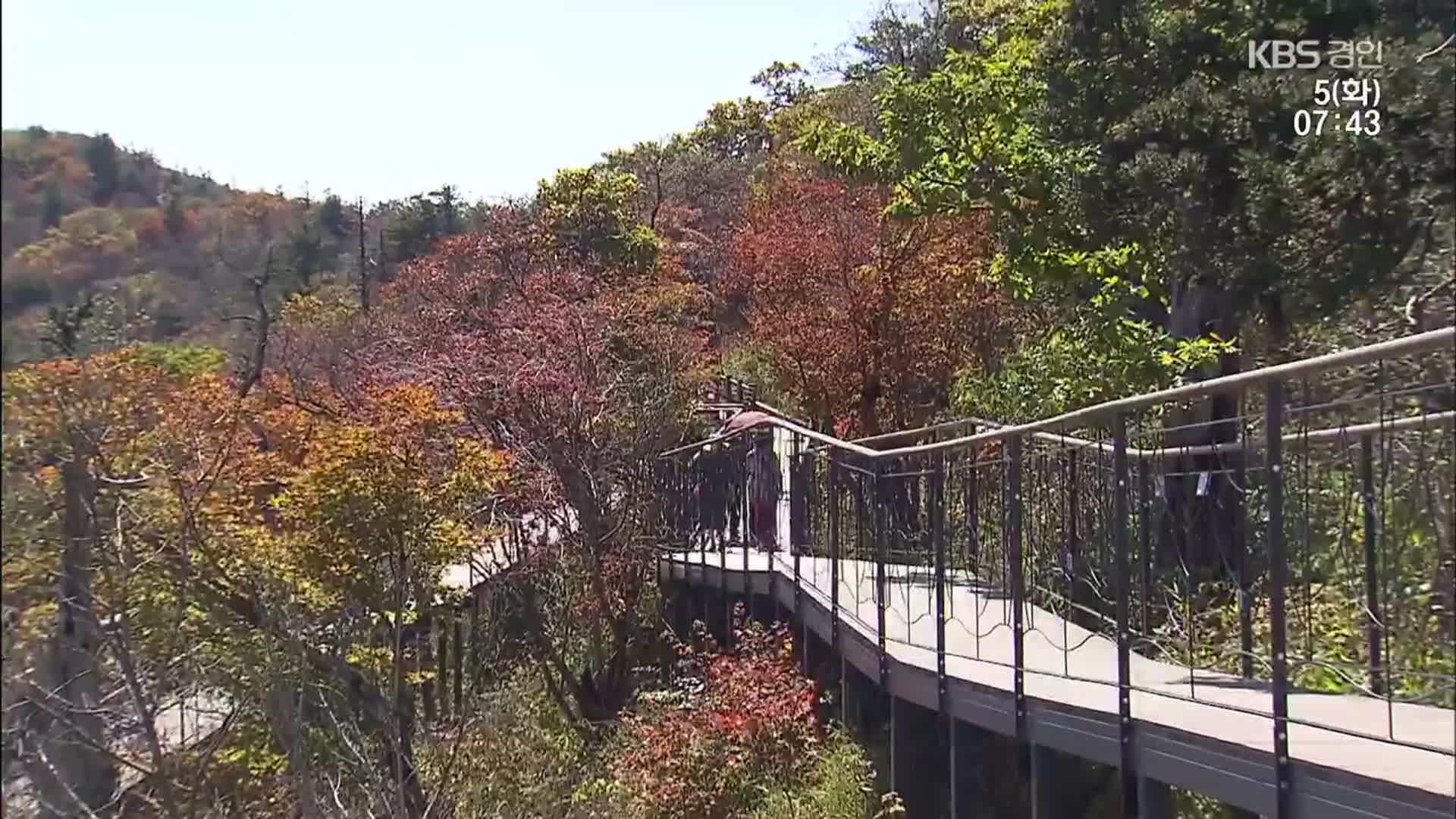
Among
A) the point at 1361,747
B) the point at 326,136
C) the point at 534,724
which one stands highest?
the point at 326,136

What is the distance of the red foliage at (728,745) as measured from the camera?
7641 millimetres

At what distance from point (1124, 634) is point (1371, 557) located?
4.27ft

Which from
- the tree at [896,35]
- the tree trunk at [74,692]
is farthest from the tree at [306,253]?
the tree at [896,35]

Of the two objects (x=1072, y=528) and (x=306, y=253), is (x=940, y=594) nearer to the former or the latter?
(x=1072, y=528)

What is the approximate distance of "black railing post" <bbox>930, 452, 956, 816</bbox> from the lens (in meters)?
6.07

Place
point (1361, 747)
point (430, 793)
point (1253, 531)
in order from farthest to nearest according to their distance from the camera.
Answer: point (430, 793) < point (1253, 531) < point (1361, 747)

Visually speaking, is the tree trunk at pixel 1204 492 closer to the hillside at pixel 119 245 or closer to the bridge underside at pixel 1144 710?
the bridge underside at pixel 1144 710

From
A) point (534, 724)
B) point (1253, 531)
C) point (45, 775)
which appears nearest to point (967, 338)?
point (534, 724)

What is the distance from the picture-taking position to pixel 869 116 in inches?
838

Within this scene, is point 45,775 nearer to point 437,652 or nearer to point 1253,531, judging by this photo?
point 1253,531

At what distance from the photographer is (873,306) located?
13.9 metres

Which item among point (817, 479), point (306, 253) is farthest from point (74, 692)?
point (306, 253)

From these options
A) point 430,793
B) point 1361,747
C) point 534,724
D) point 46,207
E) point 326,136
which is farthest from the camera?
point 534,724

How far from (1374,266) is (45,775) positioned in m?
6.08
